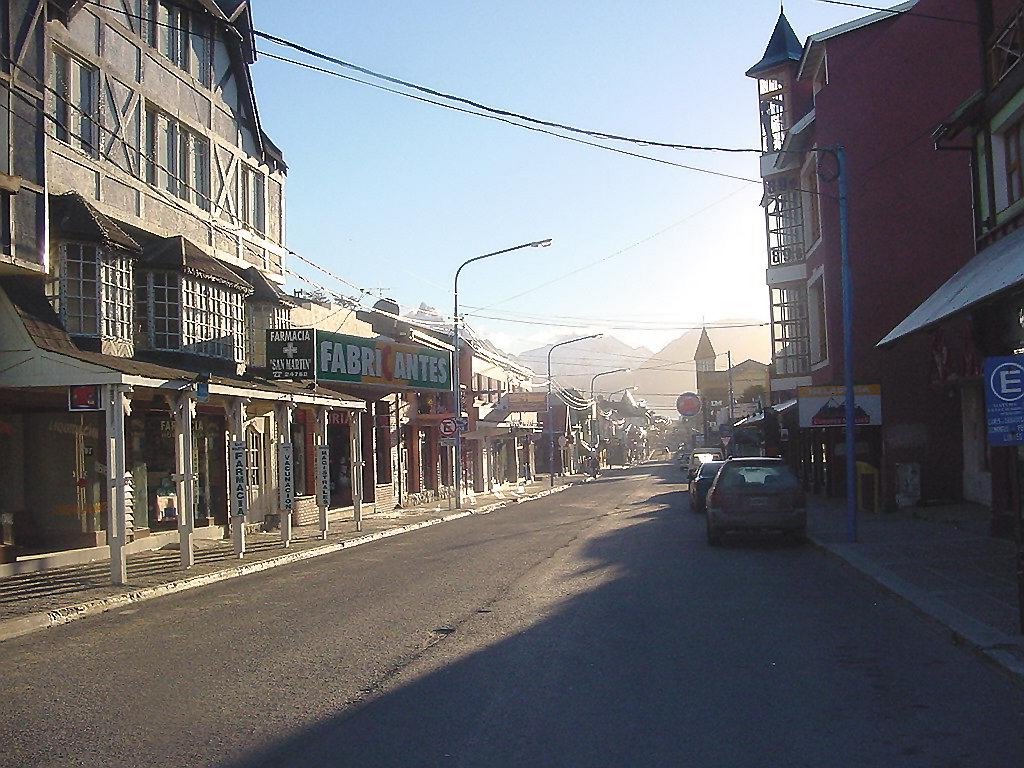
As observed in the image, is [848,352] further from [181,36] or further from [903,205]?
[181,36]

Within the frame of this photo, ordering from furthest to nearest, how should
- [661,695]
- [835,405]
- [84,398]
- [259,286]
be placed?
[259,286], [835,405], [84,398], [661,695]

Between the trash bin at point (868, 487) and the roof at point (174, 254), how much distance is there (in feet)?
52.2

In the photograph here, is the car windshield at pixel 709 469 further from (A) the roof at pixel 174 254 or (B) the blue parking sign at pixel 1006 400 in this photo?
(B) the blue parking sign at pixel 1006 400

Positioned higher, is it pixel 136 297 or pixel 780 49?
pixel 780 49

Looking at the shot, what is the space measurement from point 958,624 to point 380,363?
2247 cm

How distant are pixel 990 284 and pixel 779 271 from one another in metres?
25.4

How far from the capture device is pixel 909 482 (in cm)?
2573

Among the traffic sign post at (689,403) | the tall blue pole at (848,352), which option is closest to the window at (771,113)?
the tall blue pole at (848,352)

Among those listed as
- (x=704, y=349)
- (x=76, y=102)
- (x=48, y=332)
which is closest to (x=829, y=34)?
(x=76, y=102)

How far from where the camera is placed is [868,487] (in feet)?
88.4

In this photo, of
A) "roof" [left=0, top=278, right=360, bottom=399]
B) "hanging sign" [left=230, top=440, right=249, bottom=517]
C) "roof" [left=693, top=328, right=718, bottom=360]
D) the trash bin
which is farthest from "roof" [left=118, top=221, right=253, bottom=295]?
"roof" [left=693, top=328, right=718, bottom=360]

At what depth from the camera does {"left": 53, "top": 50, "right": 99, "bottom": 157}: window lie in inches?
737

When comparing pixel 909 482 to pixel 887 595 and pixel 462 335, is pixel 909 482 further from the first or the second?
pixel 462 335

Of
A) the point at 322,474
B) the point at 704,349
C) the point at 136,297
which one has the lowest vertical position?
the point at 322,474
